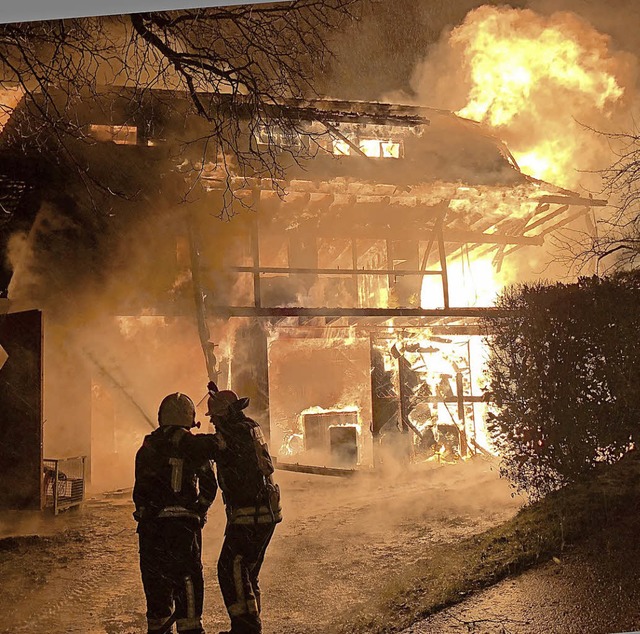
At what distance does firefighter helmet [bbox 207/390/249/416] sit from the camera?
10.5 feet

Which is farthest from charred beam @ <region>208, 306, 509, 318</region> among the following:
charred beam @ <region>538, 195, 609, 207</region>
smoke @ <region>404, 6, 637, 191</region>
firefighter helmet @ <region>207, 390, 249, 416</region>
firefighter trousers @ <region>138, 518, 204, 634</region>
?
firefighter trousers @ <region>138, 518, 204, 634</region>

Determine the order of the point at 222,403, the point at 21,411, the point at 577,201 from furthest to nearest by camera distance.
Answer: the point at 577,201 → the point at 21,411 → the point at 222,403

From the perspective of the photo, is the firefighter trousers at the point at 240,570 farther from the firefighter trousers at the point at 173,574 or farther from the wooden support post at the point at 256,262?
the wooden support post at the point at 256,262

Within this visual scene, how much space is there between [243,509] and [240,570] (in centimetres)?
33

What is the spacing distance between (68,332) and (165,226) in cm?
87

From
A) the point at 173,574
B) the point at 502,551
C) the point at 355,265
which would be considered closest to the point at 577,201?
the point at 355,265

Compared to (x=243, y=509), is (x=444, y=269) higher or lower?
higher

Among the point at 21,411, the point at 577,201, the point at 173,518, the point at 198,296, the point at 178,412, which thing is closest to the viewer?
the point at 173,518

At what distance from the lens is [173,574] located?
10.0ft

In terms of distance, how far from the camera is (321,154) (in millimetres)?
3973

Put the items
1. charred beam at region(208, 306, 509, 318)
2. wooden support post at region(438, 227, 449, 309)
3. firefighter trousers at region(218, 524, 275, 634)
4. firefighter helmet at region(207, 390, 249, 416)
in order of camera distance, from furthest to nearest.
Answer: wooden support post at region(438, 227, 449, 309), charred beam at region(208, 306, 509, 318), firefighter helmet at region(207, 390, 249, 416), firefighter trousers at region(218, 524, 275, 634)

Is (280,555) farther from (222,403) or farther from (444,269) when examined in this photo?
(444,269)

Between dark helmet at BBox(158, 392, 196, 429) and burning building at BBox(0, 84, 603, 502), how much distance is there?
10.3 inches

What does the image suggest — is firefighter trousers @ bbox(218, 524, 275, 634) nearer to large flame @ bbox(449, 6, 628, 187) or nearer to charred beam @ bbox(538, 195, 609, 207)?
charred beam @ bbox(538, 195, 609, 207)
